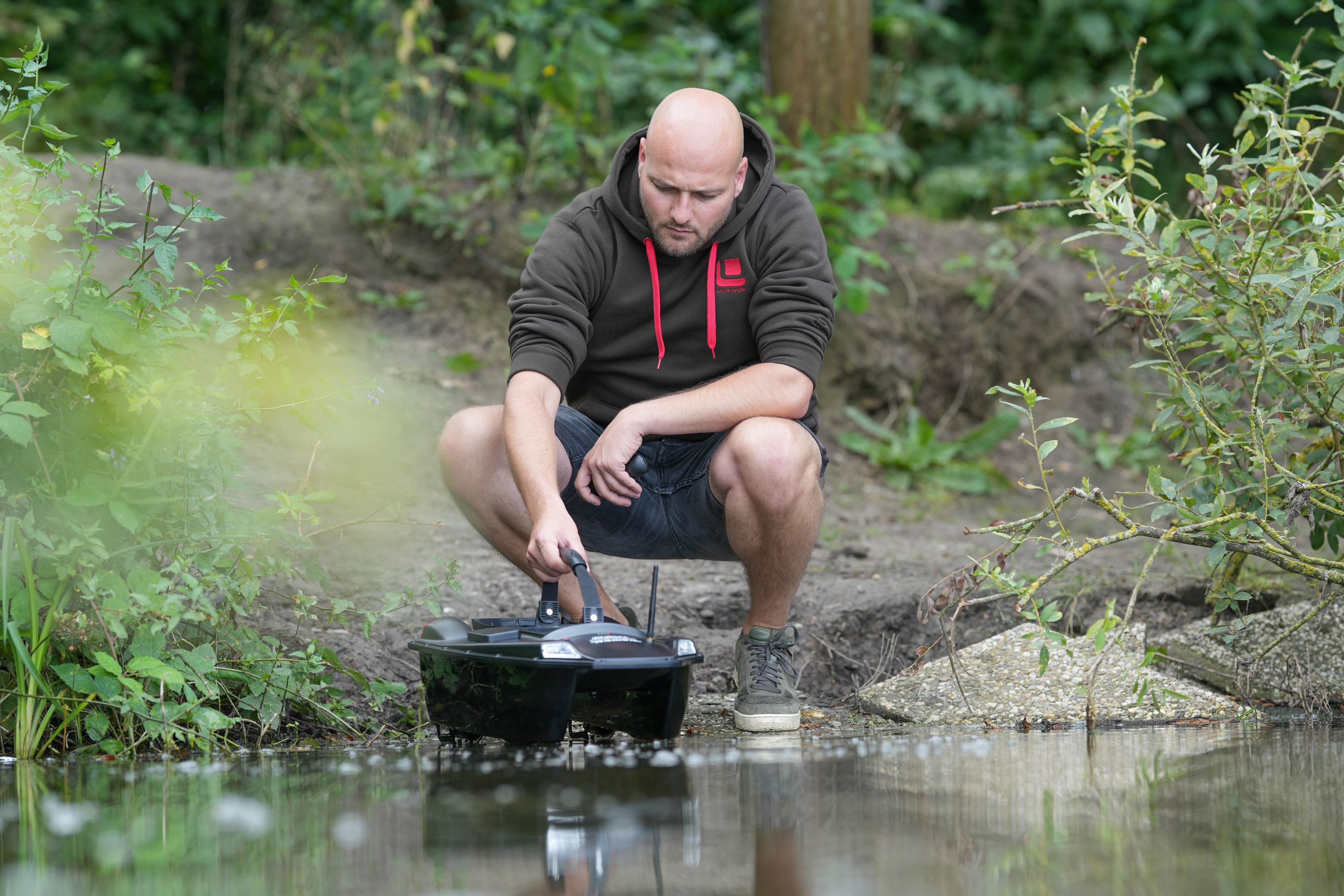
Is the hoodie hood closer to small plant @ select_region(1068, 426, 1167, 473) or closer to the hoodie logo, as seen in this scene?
the hoodie logo

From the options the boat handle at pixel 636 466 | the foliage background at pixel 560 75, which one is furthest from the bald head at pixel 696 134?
the foliage background at pixel 560 75

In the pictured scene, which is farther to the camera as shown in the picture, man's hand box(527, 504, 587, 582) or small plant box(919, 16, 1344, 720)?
small plant box(919, 16, 1344, 720)

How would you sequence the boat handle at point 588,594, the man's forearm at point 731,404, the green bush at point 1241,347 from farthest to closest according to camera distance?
1. the man's forearm at point 731,404
2. the green bush at point 1241,347
3. the boat handle at point 588,594

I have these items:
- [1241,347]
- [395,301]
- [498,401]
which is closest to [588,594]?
[1241,347]

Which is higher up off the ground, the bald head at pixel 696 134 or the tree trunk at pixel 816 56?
the tree trunk at pixel 816 56

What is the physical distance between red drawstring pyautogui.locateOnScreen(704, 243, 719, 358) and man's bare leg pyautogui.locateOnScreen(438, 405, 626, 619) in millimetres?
484

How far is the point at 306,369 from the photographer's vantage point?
5.61 meters

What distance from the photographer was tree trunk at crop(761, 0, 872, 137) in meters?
6.88

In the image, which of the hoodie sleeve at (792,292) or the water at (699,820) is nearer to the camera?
the water at (699,820)

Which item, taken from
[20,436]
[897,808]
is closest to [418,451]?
[20,436]

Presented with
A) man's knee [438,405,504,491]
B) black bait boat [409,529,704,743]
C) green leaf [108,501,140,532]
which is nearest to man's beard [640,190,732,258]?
man's knee [438,405,504,491]

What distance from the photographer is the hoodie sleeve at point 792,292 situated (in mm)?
2994

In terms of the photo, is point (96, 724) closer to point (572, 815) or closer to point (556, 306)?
point (572, 815)

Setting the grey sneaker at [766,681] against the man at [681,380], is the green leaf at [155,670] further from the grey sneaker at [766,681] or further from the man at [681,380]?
the grey sneaker at [766,681]
